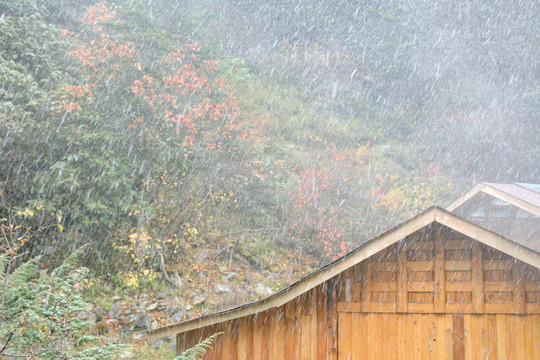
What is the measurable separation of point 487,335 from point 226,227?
10410 millimetres

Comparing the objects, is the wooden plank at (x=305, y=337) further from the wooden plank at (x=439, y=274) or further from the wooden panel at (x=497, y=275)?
the wooden panel at (x=497, y=275)

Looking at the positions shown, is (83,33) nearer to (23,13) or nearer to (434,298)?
(23,13)

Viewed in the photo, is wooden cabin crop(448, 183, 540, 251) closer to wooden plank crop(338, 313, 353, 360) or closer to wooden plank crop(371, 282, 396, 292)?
wooden plank crop(371, 282, 396, 292)

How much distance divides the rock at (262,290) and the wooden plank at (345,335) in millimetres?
7219

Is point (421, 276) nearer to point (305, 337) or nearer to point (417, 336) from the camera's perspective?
point (417, 336)

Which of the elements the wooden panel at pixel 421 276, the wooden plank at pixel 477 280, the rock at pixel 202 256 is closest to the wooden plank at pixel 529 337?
the wooden plank at pixel 477 280

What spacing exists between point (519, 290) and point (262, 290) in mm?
8559

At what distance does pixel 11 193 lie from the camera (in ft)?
38.6

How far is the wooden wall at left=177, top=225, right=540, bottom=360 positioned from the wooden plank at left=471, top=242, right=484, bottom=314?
0.04ft

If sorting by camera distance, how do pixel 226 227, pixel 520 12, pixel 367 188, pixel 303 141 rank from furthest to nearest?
pixel 520 12 < pixel 303 141 < pixel 367 188 < pixel 226 227

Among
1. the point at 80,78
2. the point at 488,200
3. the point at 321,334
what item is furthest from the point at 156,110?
the point at 488,200

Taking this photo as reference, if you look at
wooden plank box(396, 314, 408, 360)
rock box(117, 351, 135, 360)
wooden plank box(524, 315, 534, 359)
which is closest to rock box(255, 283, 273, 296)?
rock box(117, 351, 135, 360)

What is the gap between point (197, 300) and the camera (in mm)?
12641

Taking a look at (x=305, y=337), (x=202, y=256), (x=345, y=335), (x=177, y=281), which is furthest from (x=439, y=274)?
(x=202, y=256)
